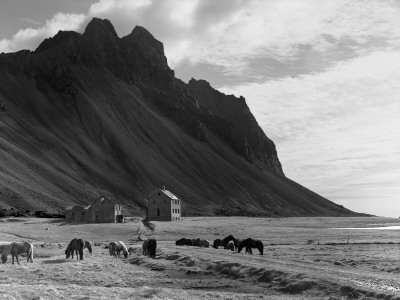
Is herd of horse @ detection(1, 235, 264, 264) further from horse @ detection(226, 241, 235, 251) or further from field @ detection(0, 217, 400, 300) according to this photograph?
field @ detection(0, 217, 400, 300)

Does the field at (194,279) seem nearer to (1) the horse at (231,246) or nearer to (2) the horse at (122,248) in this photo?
(2) the horse at (122,248)

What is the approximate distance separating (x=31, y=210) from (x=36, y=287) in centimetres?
12524

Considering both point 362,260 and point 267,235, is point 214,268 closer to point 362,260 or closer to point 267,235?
point 362,260

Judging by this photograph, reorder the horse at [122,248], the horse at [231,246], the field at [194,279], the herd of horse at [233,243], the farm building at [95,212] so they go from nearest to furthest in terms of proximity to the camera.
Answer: the field at [194,279] → the horse at [122,248] → the herd of horse at [233,243] → the horse at [231,246] → the farm building at [95,212]

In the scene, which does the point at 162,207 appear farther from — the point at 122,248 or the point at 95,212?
the point at 122,248

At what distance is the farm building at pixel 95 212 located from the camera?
411ft

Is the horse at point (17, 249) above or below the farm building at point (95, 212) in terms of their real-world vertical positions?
below

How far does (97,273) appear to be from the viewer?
3759 cm

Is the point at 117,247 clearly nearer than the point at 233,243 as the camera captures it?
Yes

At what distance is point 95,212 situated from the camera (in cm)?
12694

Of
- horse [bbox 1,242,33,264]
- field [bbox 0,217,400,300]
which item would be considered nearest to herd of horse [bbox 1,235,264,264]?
horse [bbox 1,242,33,264]

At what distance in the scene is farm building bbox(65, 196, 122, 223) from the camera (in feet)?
411

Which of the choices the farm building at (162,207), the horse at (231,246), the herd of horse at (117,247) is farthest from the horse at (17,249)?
the farm building at (162,207)

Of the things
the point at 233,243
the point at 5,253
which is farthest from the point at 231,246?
the point at 5,253
